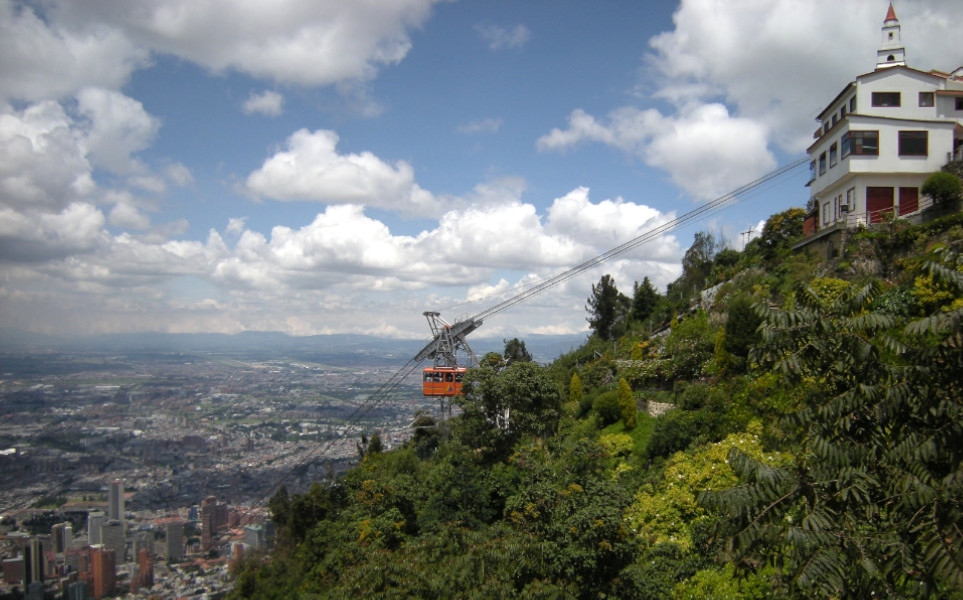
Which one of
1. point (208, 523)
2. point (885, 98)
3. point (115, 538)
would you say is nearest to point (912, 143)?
point (885, 98)

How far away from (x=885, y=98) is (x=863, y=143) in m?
2.55

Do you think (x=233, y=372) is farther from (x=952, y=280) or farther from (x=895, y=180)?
(x=952, y=280)

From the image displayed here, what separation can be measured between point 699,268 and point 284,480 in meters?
26.2

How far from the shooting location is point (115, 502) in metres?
22.1

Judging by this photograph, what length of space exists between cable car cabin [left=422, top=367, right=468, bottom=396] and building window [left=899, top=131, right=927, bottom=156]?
20.0 meters

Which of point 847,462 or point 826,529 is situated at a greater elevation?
point 847,462

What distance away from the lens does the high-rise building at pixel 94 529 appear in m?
20.3

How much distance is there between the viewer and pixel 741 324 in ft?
55.5

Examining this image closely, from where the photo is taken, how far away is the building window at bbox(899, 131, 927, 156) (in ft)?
63.6

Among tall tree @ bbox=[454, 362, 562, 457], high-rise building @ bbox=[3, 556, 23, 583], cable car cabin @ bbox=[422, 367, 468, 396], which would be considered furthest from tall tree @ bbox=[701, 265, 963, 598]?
cable car cabin @ bbox=[422, 367, 468, 396]

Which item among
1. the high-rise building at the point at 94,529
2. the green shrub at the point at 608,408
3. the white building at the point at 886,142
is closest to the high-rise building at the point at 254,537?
the high-rise building at the point at 94,529

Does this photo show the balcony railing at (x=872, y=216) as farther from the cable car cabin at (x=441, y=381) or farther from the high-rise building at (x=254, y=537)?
the high-rise building at (x=254, y=537)

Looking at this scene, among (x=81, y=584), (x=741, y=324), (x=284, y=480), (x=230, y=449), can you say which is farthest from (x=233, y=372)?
(x=741, y=324)

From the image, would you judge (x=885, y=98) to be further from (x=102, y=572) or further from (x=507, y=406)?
(x=102, y=572)
